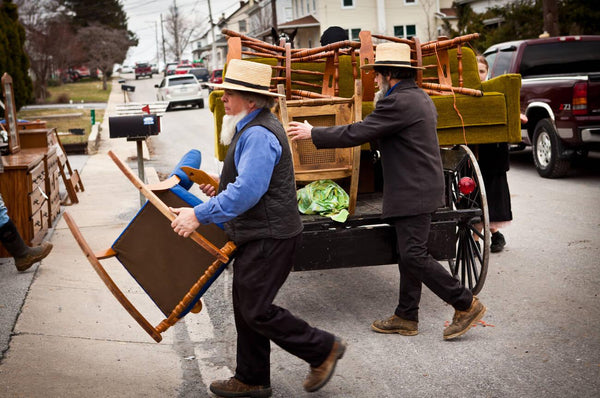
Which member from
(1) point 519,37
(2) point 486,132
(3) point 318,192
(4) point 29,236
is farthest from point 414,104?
(1) point 519,37

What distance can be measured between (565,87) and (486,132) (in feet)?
18.9

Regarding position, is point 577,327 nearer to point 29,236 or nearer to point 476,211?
point 476,211

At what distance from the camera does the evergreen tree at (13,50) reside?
25438 mm

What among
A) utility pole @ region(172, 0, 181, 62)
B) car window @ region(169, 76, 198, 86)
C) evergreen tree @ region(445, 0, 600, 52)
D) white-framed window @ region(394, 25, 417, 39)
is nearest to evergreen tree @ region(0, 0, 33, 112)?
car window @ region(169, 76, 198, 86)

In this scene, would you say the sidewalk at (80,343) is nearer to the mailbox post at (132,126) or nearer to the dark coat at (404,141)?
the mailbox post at (132,126)

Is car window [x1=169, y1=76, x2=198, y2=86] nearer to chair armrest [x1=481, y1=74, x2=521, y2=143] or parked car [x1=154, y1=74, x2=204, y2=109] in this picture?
parked car [x1=154, y1=74, x2=204, y2=109]

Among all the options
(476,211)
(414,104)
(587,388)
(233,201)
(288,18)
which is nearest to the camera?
(233,201)

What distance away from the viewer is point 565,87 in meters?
11.4

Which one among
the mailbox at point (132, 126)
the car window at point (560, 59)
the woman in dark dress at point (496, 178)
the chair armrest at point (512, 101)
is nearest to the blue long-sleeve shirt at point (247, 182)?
the chair armrest at point (512, 101)

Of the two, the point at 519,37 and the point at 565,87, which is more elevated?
the point at 519,37

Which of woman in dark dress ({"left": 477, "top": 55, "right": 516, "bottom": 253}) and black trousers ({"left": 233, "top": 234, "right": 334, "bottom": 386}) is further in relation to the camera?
woman in dark dress ({"left": 477, "top": 55, "right": 516, "bottom": 253})

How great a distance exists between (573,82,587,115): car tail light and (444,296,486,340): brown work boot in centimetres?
703

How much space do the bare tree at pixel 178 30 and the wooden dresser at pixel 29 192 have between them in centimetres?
11029

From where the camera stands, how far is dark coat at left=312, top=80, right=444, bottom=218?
498 cm
